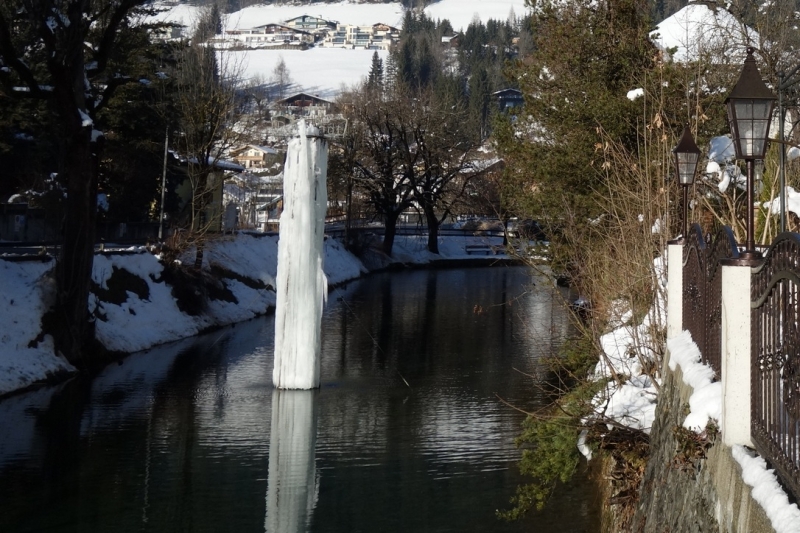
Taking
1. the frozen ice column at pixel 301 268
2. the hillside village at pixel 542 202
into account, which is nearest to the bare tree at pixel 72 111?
the hillside village at pixel 542 202

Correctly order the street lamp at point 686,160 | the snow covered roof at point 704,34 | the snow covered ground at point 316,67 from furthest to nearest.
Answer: the snow covered ground at point 316,67
the snow covered roof at point 704,34
the street lamp at point 686,160

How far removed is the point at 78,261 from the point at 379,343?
700cm

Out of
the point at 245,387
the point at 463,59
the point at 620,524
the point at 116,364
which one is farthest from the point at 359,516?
the point at 463,59

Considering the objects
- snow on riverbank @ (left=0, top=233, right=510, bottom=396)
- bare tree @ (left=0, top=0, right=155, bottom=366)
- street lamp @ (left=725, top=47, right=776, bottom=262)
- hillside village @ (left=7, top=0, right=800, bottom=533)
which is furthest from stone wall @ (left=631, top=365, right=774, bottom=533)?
bare tree @ (left=0, top=0, right=155, bottom=366)

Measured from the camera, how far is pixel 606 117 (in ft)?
67.7

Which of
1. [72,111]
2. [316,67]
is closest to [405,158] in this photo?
[72,111]

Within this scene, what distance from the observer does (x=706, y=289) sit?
753 centimetres

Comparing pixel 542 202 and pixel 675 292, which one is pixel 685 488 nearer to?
pixel 675 292

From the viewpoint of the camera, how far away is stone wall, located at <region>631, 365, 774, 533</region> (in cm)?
514

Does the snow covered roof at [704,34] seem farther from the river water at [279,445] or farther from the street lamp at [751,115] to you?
the street lamp at [751,115]

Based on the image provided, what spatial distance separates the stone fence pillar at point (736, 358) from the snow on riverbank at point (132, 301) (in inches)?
428

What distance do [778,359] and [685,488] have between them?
1.93 m

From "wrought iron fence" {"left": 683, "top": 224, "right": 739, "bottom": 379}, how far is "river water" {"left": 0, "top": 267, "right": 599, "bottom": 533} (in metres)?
3.10

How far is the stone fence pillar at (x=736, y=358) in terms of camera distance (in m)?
5.66
